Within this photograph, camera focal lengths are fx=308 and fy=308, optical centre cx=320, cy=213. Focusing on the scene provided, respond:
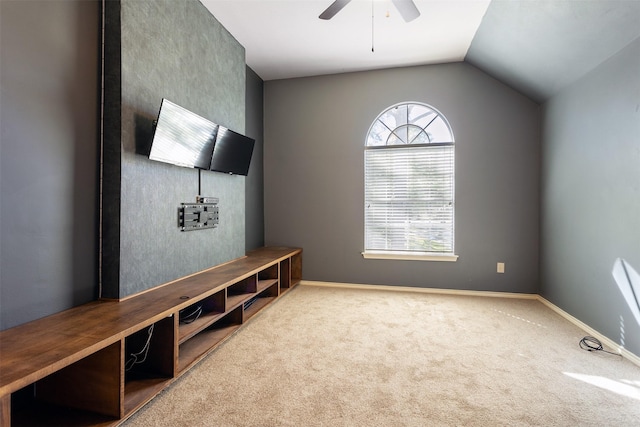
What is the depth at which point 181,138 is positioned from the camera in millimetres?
2283

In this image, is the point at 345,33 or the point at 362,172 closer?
the point at 345,33

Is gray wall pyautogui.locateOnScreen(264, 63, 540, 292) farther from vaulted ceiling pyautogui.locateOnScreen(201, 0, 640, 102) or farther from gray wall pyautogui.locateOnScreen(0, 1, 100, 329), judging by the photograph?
gray wall pyautogui.locateOnScreen(0, 1, 100, 329)

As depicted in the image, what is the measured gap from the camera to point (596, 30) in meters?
2.27

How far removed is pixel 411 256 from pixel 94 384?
3350 mm

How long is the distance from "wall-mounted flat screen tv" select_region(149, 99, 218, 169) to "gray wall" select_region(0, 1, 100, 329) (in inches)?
14.4

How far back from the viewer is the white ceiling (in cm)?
275

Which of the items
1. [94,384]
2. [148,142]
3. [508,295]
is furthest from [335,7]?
[508,295]

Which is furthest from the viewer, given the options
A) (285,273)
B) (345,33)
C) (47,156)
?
(285,273)

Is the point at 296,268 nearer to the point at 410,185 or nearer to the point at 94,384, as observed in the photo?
the point at 410,185

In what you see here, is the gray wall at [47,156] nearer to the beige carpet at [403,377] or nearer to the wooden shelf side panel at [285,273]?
the beige carpet at [403,377]

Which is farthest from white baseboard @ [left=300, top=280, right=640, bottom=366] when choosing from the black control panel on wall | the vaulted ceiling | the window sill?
the vaulted ceiling

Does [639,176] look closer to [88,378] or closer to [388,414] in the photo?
[388,414]

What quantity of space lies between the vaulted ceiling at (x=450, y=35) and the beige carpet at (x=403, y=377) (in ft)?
7.69

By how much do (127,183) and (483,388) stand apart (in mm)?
2547
